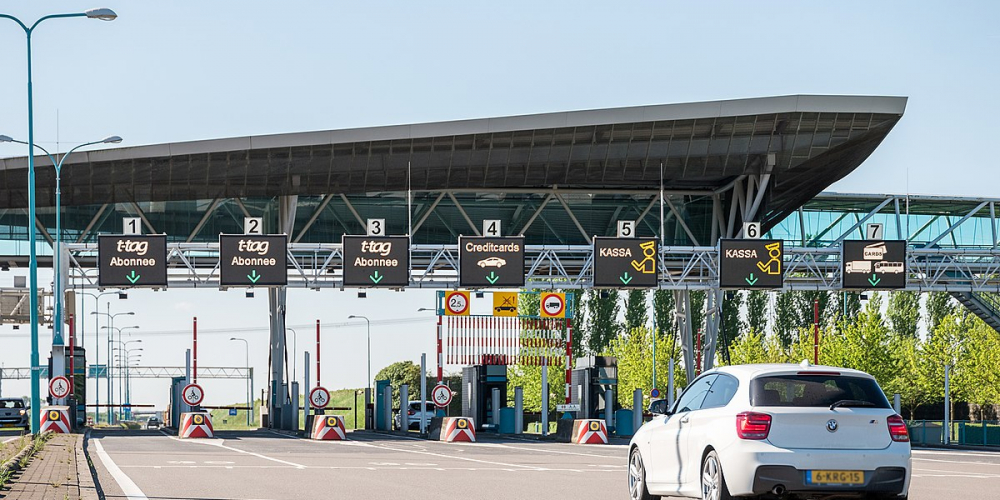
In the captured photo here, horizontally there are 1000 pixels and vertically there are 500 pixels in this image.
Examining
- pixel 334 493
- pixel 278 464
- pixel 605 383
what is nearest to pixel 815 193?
pixel 605 383

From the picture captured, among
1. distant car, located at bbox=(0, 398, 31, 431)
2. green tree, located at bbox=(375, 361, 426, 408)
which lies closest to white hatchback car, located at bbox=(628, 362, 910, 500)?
distant car, located at bbox=(0, 398, 31, 431)

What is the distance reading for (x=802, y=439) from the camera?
12.2 m

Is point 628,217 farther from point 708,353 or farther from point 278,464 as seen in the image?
point 278,464

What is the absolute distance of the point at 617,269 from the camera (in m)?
42.3

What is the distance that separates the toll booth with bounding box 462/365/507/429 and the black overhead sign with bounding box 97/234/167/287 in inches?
629

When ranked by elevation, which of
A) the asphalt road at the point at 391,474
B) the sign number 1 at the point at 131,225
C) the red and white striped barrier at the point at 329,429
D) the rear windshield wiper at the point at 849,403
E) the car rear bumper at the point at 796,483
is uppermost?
the sign number 1 at the point at 131,225

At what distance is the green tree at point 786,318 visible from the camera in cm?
9450

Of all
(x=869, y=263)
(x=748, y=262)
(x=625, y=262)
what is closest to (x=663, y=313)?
(x=869, y=263)

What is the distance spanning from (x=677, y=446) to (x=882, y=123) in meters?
33.2

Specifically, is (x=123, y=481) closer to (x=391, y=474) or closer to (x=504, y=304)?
(x=391, y=474)

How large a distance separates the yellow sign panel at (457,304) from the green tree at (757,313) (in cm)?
4680

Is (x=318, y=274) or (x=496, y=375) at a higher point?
(x=318, y=274)

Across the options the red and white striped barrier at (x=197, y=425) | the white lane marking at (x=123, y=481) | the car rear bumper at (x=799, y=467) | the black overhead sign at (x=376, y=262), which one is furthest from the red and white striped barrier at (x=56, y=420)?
the car rear bumper at (x=799, y=467)

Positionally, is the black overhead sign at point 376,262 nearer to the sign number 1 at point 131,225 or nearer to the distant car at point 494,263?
the distant car at point 494,263
